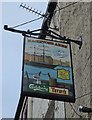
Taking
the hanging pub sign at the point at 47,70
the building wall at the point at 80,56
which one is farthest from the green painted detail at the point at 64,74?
the building wall at the point at 80,56

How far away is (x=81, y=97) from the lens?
7539 mm

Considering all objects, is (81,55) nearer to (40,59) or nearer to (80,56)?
(80,56)

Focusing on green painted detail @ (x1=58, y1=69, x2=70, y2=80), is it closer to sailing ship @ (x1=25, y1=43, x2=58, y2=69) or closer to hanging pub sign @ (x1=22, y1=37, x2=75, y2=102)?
hanging pub sign @ (x1=22, y1=37, x2=75, y2=102)

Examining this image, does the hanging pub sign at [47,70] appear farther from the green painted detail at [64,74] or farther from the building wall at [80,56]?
the building wall at [80,56]

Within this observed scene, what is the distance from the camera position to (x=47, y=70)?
6.38 m

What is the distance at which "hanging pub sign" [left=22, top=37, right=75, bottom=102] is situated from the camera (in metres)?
5.98

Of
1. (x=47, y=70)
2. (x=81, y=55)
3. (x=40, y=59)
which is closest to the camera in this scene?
(x=47, y=70)

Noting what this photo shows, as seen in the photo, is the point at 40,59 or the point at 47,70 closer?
the point at 47,70

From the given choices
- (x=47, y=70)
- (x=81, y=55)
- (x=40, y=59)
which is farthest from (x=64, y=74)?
(x=81, y=55)

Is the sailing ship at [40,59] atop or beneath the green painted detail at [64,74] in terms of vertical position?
atop

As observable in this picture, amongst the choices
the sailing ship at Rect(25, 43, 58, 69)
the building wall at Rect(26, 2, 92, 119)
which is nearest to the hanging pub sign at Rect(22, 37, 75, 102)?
the sailing ship at Rect(25, 43, 58, 69)

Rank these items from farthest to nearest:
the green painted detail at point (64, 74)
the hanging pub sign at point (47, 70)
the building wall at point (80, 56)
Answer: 1. the building wall at point (80, 56)
2. the green painted detail at point (64, 74)
3. the hanging pub sign at point (47, 70)

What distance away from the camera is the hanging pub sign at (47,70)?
5980 mm

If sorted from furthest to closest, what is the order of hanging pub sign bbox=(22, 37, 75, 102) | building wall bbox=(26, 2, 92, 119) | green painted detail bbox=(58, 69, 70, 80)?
1. building wall bbox=(26, 2, 92, 119)
2. green painted detail bbox=(58, 69, 70, 80)
3. hanging pub sign bbox=(22, 37, 75, 102)
